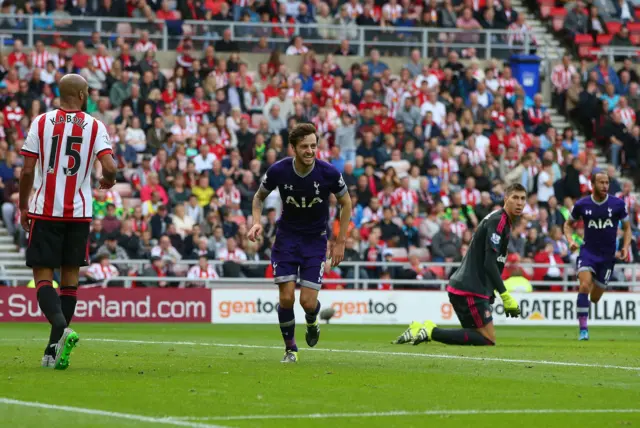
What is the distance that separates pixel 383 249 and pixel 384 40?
785 centimetres

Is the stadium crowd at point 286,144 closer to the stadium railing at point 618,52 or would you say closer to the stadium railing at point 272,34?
the stadium railing at point 272,34

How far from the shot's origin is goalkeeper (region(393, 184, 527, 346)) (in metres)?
15.4

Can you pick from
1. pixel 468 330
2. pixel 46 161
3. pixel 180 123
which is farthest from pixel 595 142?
pixel 46 161

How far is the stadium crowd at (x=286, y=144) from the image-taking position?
2700cm

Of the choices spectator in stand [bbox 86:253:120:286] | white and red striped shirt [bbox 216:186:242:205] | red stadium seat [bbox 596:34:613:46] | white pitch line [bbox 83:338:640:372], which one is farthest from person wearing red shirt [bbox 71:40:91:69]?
red stadium seat [bbox 596:34:613:46]

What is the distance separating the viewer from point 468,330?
15641 millimetres

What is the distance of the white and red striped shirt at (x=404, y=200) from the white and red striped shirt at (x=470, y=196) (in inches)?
48.4

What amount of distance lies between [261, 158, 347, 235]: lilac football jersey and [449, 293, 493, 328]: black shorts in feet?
11.7

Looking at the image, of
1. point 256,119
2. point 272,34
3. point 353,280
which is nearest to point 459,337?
point 353,280

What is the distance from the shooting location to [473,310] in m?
15.7

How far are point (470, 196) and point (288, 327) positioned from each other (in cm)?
1750

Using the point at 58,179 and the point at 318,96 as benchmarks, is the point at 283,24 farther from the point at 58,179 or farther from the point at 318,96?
the point at 58,179

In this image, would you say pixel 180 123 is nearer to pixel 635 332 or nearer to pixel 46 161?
pixel 635 332

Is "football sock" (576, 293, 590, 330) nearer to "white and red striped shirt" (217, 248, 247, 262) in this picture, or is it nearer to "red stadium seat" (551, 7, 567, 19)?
"white and red striped shirt" (217, 248, 247, 262)
